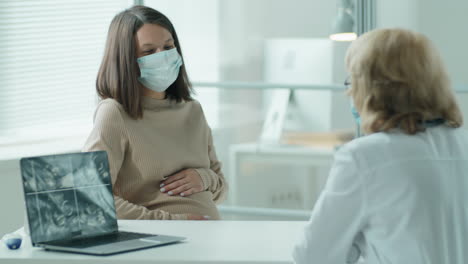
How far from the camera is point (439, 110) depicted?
4.74 feet

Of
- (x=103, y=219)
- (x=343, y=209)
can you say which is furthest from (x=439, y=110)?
(x=103, y=219)

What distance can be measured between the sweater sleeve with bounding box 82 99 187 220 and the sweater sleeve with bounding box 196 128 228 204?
0.19 m

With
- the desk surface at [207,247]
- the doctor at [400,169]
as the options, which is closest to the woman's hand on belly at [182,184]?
the desk surface at [207,247]

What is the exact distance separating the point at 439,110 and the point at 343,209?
0.28 m

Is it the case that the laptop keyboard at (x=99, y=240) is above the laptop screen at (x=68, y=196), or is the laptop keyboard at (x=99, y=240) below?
below

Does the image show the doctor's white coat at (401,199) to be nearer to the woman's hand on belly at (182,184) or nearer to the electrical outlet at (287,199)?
the woman's hand on belly at (182,184)

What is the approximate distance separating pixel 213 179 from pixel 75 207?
696mm

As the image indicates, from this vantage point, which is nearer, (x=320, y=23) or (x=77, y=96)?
(x=320, y=23)

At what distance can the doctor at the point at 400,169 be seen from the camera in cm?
142

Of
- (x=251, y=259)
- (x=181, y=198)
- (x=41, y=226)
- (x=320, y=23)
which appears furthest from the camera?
(x=320, y=23)

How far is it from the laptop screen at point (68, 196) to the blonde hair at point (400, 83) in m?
0.79

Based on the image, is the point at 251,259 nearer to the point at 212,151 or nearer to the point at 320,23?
the point at 212,151

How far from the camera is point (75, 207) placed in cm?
185

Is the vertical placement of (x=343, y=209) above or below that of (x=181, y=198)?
above
